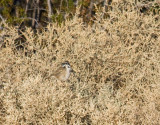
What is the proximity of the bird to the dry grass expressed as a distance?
0.51ft

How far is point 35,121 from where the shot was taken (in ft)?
14.8

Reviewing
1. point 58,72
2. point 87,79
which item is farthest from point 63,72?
point 87,79

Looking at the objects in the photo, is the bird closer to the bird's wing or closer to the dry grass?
the bird's wing

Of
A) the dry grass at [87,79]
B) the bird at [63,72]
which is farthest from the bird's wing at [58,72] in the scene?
the dry grass at [87,79]

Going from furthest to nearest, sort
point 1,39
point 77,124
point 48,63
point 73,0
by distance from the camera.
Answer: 1. point 73,0
2. point 1,39
3. point 48,63
4. point 77,124

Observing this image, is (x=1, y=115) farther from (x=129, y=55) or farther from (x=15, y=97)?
(x=129, y=55)

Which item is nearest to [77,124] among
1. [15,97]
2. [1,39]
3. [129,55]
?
[15,97]

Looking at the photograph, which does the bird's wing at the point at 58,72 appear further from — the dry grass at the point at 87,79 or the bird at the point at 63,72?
the dry grass at the point at 87,79

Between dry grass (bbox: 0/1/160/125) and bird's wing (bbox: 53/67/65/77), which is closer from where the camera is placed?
dry grass (bbox: 0/1/160/125)

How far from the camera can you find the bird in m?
6.04

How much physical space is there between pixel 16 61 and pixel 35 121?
1810mm

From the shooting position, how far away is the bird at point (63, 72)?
6043mm

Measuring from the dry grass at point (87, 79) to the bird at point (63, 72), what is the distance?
0.51 feet

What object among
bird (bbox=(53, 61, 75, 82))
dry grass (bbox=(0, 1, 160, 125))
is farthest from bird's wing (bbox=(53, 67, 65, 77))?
dry grass (bbox=(0, 1, 160, 125))
